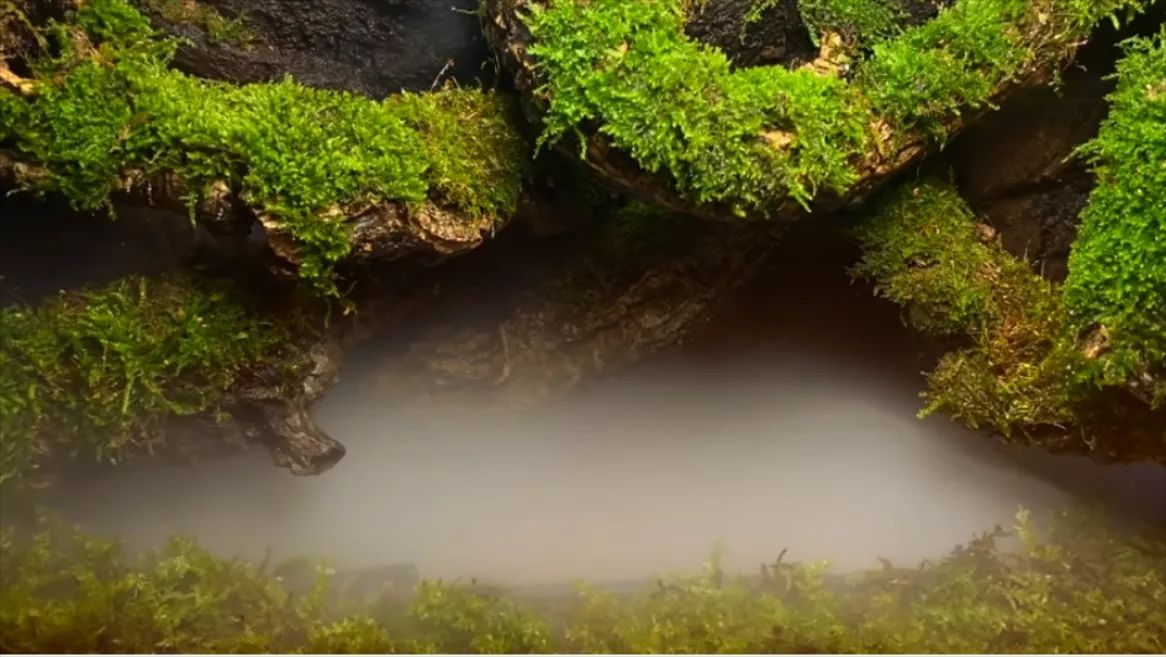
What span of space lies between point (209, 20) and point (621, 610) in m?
1.27

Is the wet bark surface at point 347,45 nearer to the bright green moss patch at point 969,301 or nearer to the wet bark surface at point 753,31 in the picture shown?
the wet bark surface at point 753,31

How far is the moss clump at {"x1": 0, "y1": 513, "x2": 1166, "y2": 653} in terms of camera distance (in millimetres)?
1562

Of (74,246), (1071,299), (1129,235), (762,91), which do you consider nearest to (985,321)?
(1071,299)

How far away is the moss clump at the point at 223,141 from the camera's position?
4.65 ft

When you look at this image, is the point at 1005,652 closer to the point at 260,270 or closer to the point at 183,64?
the point at 260,270

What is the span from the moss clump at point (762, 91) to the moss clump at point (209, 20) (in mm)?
574

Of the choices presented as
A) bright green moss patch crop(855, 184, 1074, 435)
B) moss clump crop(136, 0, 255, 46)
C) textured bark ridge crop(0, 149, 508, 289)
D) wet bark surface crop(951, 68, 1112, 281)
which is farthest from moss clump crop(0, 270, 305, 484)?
wet bark surface crop(951, 68, 1112, 281)

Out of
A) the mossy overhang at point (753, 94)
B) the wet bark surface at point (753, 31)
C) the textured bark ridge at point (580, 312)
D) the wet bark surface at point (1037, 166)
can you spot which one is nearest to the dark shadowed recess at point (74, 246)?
the textured bark ridge at point (580, 312)

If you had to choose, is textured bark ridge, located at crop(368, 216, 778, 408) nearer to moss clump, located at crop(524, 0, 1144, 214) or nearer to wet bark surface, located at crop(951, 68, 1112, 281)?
moss clump, located at crop(524, 0, 1144, 214)

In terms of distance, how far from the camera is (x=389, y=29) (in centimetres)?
165

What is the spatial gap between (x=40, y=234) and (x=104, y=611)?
0.69 metres

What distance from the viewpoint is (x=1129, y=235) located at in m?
1.42

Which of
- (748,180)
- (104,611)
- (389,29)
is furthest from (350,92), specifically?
(104,611)

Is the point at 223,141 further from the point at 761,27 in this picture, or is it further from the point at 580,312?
the point at 761,27
